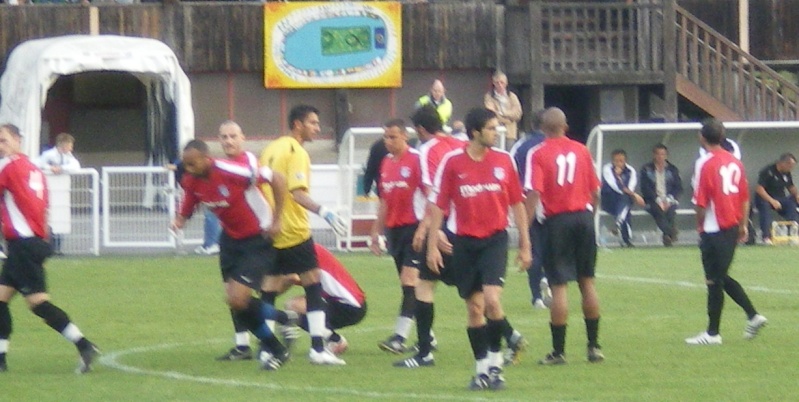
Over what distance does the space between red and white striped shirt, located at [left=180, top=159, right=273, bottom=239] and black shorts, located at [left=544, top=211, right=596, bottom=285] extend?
6.60ft

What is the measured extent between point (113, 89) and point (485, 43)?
7000mm

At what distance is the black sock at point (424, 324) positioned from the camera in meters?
11.9

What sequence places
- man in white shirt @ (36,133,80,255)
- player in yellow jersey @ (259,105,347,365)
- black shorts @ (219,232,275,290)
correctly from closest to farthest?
black shorts @ (219,232,275,290)
player in yellow jersey @ (259,105,347,365)
man in white shirt @ (36,133,80,255)

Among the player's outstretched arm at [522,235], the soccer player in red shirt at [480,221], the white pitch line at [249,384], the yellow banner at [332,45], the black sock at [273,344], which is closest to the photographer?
the white pitch line at [249,384]

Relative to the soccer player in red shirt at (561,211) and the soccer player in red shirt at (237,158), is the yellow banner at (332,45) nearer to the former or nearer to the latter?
the soccer player in red shirt at (237,158)

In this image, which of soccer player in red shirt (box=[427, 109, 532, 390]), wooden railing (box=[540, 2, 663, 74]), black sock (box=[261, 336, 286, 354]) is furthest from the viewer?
wooden railing (box=[540, 2, 663, 74])

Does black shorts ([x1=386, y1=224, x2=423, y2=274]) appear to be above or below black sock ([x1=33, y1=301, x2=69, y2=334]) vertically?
above

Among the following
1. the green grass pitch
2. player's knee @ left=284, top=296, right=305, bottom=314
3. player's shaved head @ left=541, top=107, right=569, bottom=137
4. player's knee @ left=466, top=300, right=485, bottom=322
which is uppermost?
player's shaved head @ left=541, top=107, right=569, bottom=137

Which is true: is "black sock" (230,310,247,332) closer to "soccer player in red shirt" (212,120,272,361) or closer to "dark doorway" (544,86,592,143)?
"soccer player in red shirt" (212,120,272,361)

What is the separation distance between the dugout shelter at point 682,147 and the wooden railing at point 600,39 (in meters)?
4.71

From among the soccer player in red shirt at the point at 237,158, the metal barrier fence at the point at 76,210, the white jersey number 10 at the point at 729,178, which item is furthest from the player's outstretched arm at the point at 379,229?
the metal barrier fence at the point at 76,210

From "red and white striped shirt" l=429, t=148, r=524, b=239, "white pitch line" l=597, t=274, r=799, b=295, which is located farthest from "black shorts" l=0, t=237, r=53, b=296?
"white pitch line" l=597, t=274, r=799, b=295

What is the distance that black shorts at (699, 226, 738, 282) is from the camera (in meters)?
13.0

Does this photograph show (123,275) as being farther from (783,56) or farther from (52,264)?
(783,56)
